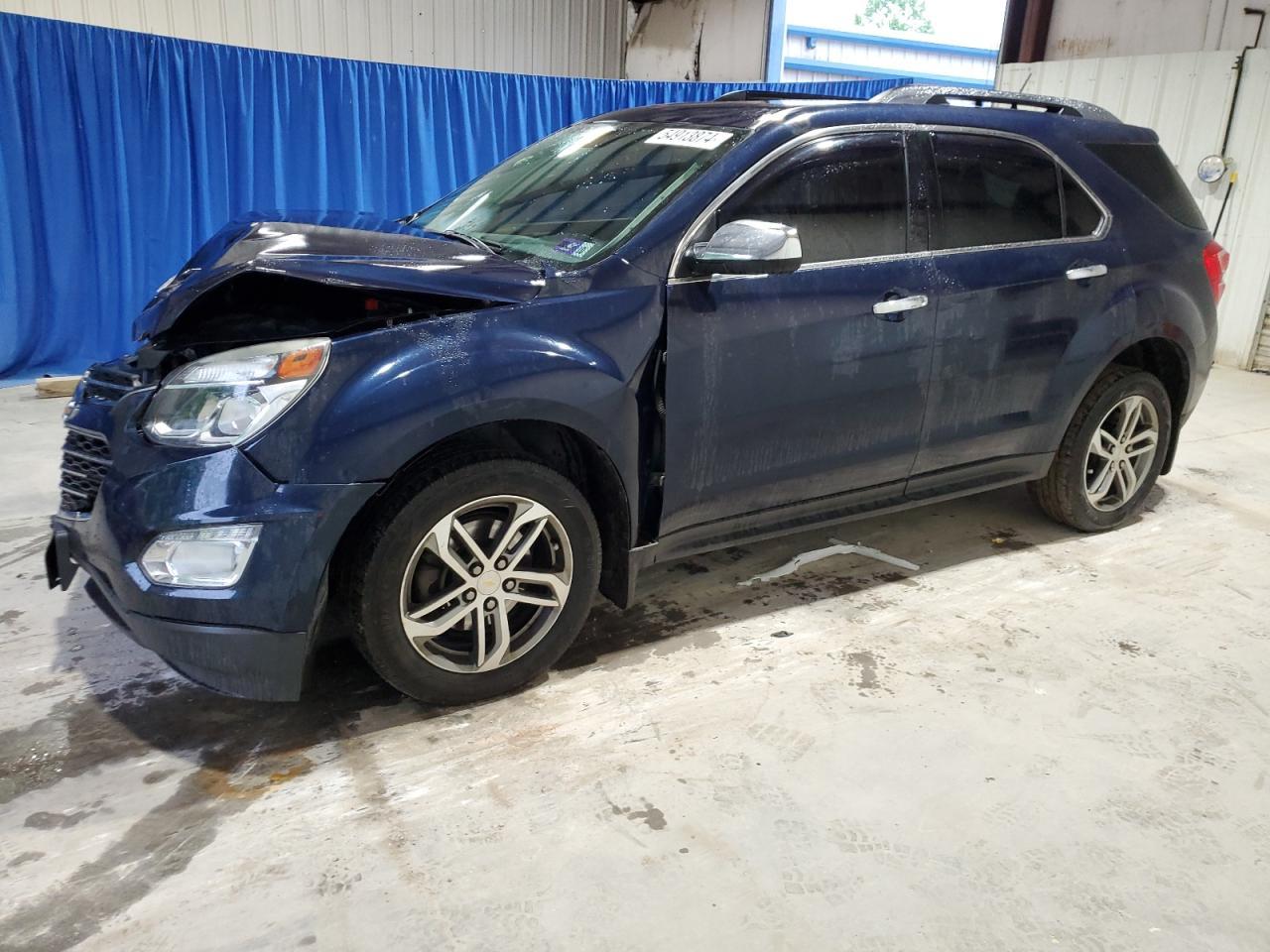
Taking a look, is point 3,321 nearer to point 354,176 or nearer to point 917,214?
point 354,176

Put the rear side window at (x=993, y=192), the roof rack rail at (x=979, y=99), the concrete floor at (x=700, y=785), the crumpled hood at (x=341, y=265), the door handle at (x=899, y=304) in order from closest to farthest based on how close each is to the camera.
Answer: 1. the concrete floor at (x=700, y=785)
2. the crumpled hood at (x=341, y=265)
3. the door handle at (x=899, y=304)
4. the rear side window at (x=993, y=192)
5. the roof rack rail at (x=979, y=99)

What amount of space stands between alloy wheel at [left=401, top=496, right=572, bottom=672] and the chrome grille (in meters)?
0.85

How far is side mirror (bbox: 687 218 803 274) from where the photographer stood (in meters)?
2.59

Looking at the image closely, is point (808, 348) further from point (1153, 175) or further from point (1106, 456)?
point (1153, 175)

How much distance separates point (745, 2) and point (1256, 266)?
5.62 meters

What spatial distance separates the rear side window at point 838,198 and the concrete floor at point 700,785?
1.26m

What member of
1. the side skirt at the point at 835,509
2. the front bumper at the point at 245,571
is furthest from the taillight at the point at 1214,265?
the front bumper at the point at 245,571

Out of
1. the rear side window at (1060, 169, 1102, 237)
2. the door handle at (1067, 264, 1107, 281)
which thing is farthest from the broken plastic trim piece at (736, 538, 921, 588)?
the rear side window at (1060, 169, 1102, 237)

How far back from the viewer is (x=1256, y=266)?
299 inches

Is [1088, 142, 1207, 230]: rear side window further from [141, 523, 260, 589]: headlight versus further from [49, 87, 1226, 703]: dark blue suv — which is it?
[141, 523, 260, 589]: headlight

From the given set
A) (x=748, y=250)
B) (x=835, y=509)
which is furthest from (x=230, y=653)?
(x=835, y=509)

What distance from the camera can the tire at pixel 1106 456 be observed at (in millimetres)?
3797

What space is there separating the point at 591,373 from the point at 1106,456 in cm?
252

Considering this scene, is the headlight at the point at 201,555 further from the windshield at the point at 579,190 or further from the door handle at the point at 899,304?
the door handle at the point at 899,304
